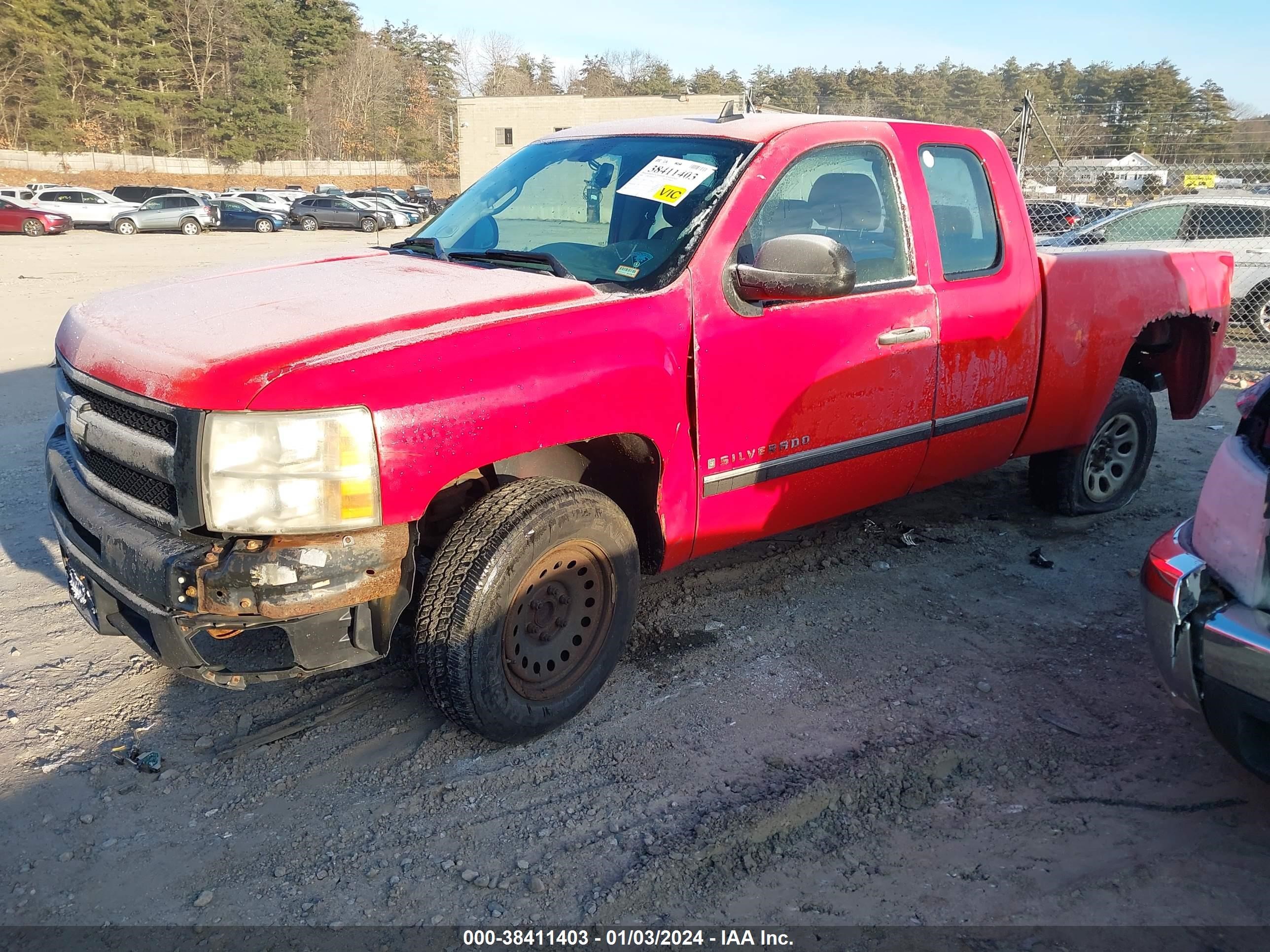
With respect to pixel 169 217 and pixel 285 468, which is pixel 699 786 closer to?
pixel 285 468

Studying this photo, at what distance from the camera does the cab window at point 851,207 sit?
3504 millimetres

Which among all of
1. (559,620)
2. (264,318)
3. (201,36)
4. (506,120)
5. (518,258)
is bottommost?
(559,620)

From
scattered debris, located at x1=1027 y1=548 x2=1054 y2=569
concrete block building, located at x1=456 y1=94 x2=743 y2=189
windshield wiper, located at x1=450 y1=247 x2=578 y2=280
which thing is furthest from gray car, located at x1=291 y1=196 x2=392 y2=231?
scattered debris, located at x1=1027 y1=548 x2=1054 y2=569

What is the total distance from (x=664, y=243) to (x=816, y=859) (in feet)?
6.65

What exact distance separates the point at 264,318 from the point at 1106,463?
4513mm

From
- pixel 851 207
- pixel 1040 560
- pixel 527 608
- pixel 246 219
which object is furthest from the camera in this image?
pixel 246 219

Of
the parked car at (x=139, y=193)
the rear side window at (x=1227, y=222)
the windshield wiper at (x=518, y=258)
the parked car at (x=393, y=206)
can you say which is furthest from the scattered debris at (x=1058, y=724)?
the parked car at (x=139, y=193)

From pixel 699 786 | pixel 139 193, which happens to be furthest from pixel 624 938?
pixel 139 193

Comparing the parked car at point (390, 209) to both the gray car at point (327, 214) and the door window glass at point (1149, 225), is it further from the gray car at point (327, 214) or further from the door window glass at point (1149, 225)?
the door window glass at point (1149, 225)

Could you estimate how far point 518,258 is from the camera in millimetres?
3430

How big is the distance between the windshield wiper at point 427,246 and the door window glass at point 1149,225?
34.6 ft

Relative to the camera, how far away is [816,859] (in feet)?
8.44

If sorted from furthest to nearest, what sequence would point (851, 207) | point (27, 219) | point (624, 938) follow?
point (27, 219) → point (851, 207) → point (624, 938)

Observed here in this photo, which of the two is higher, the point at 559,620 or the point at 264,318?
the point at 264,318
